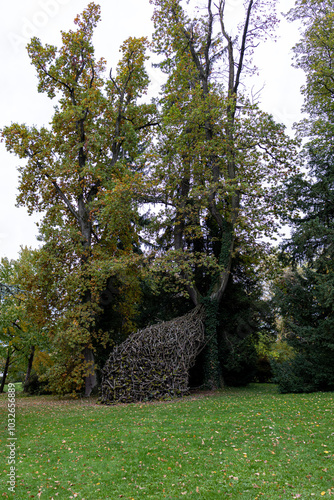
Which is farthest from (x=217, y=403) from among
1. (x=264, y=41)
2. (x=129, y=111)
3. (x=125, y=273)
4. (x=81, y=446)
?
(x=264, y=41)

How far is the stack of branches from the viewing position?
12.4 metres

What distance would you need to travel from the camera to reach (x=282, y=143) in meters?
15.3

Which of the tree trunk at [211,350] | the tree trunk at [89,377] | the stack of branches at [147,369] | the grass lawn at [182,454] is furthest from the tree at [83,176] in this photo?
the grass lawn at [182,454]

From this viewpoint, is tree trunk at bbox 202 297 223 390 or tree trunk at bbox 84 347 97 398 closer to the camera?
tree trunk at bbox 202 297 223 390

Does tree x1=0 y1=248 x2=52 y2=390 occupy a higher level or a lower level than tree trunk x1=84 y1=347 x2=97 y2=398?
higher

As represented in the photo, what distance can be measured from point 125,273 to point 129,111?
28.3 feet

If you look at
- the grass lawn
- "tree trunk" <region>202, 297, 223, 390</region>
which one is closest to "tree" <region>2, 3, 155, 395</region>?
"tree trunk" <region>202, 297, 223, 390</region>

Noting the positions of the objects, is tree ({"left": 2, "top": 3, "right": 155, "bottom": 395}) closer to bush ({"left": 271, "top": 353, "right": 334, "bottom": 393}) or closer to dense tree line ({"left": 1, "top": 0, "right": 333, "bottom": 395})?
dense tree line ({"left": 1, "top": 0, "right": 333, "bottom": 395})

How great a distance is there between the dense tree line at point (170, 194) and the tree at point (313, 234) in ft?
0.30

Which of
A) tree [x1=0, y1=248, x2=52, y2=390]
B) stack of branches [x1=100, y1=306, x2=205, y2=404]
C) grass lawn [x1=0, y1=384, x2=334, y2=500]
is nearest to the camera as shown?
grass lawn [x1=0, y1=384, x2=334, y2=500]

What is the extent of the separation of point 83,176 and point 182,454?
43.9 feet

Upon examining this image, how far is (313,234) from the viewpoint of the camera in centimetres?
1252

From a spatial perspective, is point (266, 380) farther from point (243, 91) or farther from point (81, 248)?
point (243, 91)

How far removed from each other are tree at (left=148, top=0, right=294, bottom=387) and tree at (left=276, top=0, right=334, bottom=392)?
135cm
